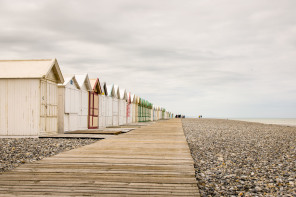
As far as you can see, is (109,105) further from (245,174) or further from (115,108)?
(245,174)

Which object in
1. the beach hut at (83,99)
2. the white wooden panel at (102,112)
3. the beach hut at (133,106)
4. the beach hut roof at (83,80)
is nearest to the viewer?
the beach hut at (83,99)

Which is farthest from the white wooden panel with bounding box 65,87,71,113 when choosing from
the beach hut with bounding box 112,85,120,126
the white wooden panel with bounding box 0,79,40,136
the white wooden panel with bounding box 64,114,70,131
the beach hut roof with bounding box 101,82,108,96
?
the beach hut with bounding box 112,85,120,126

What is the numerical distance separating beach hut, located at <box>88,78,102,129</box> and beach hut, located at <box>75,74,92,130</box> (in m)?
0.53

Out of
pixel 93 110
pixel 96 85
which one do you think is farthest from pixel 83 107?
pixel 96 85

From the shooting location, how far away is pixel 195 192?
3844mm

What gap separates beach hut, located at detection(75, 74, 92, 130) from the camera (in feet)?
56.1

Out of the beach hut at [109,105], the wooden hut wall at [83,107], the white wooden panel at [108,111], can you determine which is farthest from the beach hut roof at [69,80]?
the beach hut at [109,105]

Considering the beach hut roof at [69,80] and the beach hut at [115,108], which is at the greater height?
the beach hut roof at [69,80]

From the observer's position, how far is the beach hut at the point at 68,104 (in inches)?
576

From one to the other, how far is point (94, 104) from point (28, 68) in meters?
7.51

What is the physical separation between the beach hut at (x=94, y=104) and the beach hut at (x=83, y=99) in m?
0.53

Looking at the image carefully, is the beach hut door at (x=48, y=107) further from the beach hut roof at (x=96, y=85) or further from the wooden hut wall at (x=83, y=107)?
the beach hut roof at (x=96, y=85)

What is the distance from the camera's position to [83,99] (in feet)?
57.7

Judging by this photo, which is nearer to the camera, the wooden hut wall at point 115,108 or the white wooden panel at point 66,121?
the white wooden panel at point 66,121
